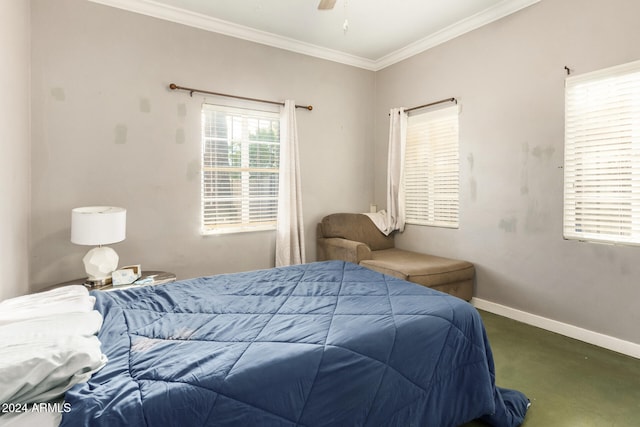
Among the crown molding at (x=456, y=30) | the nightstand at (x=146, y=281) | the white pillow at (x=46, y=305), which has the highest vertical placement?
the crown molding at (x=456, y=30)

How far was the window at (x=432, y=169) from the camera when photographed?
12.3 ft

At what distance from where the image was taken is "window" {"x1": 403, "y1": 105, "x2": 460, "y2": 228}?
3.75 meters

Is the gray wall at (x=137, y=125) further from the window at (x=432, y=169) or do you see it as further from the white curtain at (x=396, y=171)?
the window at (x=432, y=169)

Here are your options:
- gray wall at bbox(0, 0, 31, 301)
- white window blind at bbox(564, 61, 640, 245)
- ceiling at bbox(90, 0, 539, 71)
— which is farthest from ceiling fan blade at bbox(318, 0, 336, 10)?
white window blind at bbox(564, 61, 640, 245)

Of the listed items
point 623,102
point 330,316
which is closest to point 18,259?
point 330,316

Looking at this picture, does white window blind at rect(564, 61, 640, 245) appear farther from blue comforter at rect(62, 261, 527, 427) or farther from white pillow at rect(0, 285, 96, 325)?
white pillow at rect(0, 285, 96, 325)

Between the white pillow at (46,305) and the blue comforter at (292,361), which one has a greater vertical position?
the white pillow at (46,305)

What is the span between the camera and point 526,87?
3061mm

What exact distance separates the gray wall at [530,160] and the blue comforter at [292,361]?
1404 mm

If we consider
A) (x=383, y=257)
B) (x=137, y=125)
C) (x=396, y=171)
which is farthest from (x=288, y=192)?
(x=137, y=125)

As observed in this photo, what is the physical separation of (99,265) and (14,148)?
0.98 metres

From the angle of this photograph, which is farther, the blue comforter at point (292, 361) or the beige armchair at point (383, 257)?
the beige armchair at point (383, 257)

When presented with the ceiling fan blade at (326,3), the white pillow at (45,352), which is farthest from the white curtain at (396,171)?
the white pillow at (45,352)

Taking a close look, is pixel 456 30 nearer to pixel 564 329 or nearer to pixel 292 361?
pixel 564 329
